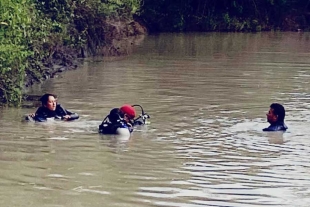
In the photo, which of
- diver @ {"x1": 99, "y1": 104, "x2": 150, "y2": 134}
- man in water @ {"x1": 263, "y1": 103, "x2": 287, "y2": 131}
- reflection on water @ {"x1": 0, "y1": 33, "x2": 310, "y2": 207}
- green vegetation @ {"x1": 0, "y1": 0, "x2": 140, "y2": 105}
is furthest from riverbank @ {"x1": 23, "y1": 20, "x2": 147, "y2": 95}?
man in water @ {"x1": 263, "y1": 103, "x2": 287, "y2": 131}

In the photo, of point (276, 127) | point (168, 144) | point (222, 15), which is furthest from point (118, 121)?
point (222, 15)

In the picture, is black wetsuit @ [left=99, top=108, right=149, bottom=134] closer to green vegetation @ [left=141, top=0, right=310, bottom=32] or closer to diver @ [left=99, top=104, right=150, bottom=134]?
diver @ [left=99, top=104, right=150, bottom=134]

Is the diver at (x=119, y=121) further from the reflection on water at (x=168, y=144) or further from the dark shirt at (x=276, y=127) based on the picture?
the dark shirt at (x=276, y=127)

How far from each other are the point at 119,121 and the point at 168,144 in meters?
1.22

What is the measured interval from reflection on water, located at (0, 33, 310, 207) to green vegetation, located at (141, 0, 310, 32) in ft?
65.7

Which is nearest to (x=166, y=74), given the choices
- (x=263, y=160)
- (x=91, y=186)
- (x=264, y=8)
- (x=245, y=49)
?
(x=245, y=49)

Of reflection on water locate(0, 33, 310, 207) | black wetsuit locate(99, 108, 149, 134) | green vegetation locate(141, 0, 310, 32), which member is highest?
green vegetation locate(141, 0, 310, 32)

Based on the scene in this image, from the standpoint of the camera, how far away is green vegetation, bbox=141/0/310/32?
4369 cm

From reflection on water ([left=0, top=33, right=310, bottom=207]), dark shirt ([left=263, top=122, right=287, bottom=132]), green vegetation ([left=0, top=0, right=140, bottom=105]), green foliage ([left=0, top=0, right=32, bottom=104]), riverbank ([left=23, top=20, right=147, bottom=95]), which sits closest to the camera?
reflection on water ([left=0, top=33, right=310, bottom=207])

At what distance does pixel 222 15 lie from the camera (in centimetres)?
4403

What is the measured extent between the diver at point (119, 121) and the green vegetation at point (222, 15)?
100 feet

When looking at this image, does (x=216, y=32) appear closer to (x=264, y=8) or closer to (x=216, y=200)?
(x=264, y=8)

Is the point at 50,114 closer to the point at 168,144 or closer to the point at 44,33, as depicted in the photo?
the point at 168,144

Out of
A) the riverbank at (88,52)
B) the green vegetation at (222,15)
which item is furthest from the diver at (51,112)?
the green vegetation at (222,15)
